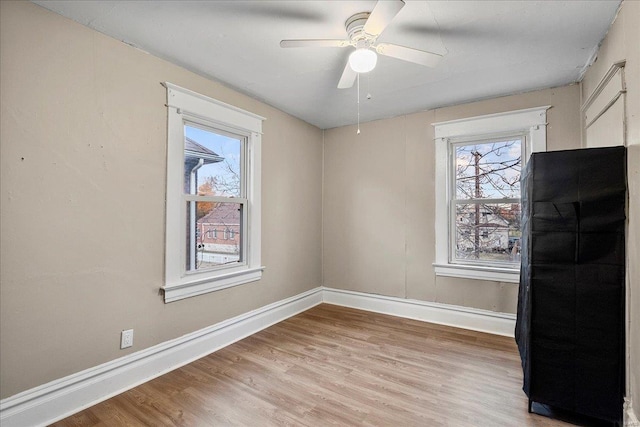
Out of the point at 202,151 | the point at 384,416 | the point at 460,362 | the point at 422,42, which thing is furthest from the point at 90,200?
the point at 460,362

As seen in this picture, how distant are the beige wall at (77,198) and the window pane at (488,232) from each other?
2787 millimetres

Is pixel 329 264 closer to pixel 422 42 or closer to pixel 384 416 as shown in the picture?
pixel 384 416

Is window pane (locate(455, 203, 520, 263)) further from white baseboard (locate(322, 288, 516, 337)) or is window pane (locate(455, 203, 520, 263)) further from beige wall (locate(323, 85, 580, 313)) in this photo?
white baseboard (locate(322, 288, 516, 337))

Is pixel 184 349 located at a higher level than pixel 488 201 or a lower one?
lower

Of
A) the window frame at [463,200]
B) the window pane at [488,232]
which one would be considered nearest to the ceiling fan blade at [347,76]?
the window frame at [463,200]

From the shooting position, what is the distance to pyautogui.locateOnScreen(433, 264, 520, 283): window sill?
3025 millimetres

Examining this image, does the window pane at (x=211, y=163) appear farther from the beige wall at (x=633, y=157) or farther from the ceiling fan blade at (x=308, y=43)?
the beige wall at (x=633, y=157)

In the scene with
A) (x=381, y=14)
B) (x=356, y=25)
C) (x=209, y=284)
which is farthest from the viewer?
(x=209, y=284)

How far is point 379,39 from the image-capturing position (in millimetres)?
2141

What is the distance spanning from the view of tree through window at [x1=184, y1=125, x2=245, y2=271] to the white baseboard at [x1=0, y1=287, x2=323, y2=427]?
0.64 meters

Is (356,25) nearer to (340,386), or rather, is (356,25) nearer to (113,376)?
(340,386)

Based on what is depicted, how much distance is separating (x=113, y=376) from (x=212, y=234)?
4.24 feet

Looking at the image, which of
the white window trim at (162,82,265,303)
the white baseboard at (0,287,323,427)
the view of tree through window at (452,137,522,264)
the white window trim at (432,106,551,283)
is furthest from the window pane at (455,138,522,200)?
the white baseboard at (0,287,323,427)

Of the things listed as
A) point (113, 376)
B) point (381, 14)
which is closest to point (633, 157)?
point (381, 14)
